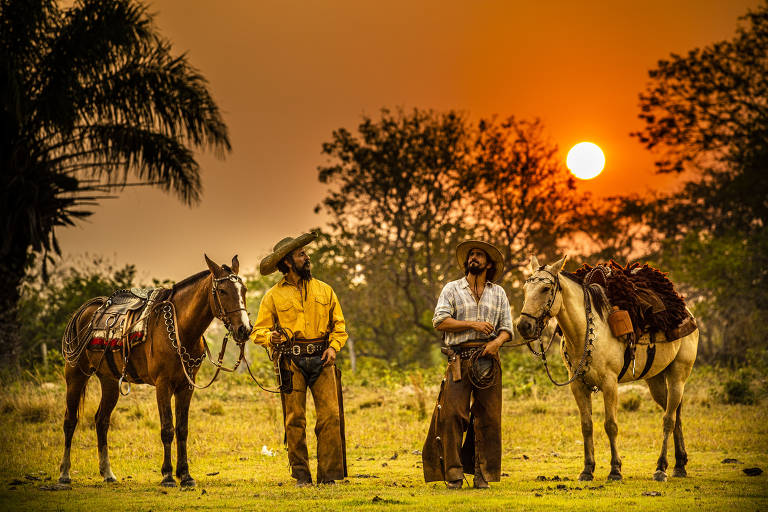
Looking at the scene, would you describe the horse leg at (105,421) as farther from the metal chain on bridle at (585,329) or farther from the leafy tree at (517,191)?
the leafy tree at (517,191)

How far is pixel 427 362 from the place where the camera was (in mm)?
34438

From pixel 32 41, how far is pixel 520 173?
13751mm

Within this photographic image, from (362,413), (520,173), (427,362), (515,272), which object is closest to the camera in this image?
(362,413)

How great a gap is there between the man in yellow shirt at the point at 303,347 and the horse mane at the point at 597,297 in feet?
8.69

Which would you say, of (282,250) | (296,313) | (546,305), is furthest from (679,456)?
(282,250)

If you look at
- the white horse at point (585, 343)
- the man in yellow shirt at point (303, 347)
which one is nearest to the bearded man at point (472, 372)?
the white horse at point (585, 343)

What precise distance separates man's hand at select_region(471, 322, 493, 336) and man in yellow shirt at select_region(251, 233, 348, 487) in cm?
133

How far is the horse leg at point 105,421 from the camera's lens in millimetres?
9477

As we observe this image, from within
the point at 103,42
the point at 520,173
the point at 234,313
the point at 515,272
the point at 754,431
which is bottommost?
the point at 754,431

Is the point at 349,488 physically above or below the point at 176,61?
below

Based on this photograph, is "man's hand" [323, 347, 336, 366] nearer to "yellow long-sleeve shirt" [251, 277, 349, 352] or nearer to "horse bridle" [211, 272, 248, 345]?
"yellow long-sleeve shirt" [251, 277, 349, 352]

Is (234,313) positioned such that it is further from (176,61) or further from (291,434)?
(176,61)

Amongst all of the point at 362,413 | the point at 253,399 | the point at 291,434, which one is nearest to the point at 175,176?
the point at 253,399

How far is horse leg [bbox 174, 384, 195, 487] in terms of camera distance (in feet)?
28.6
